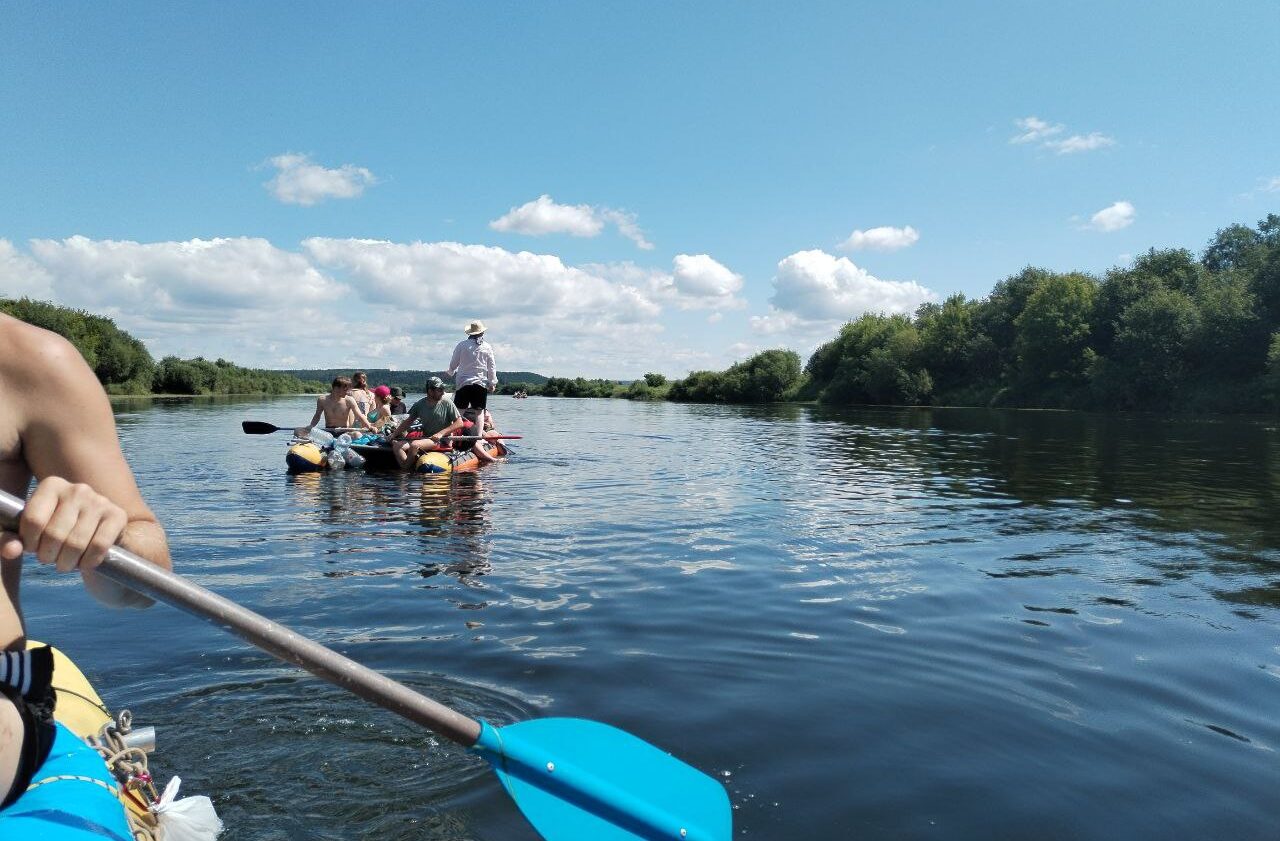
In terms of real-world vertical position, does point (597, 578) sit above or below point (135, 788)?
below

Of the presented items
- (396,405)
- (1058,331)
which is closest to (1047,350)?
(1058,331)

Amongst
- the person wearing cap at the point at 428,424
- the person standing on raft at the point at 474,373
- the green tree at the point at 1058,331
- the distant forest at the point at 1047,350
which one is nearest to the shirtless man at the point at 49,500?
the person wearing cap at the point at 428,424

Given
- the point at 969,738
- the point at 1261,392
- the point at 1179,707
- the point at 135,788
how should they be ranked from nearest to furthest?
the point at 135,788 < the point at 969,738 < the point at 1179,707 < the point at 1261,392

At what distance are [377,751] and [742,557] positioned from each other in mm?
4814

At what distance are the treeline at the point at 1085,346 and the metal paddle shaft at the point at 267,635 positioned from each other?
51095 millimetres

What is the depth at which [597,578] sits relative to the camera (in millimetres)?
7055

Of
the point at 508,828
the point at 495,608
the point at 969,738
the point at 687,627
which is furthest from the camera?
the point at 495,608

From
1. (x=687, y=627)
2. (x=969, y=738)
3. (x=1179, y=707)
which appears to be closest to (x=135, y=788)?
A: (x=969, y=738)

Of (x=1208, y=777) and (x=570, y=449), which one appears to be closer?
(x=1208, y=777)

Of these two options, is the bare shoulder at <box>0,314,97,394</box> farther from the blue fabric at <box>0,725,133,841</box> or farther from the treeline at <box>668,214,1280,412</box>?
the treeline at <box>668,214,1280,412</box>

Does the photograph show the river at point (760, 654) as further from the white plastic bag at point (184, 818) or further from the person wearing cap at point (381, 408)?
the person wearing cap at point (381, 408)

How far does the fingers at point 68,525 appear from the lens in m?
1.66

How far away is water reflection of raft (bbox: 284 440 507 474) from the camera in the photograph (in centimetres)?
1453

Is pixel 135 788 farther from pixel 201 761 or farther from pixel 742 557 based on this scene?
pixel 742 557
